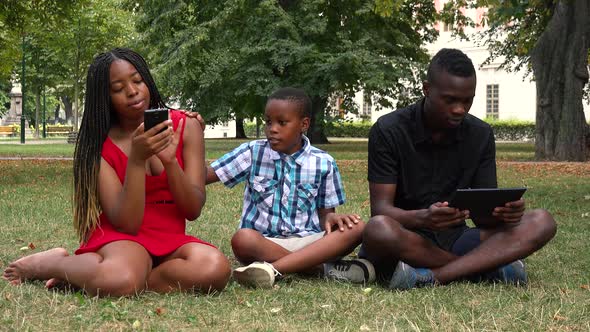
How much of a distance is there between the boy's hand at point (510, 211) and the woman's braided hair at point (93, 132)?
203cm

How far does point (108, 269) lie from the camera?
183 inches

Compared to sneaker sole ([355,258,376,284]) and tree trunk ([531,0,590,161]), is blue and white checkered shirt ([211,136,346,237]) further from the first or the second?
tree trunk ([531,0,590,161])

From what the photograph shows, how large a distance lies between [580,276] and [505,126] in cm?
5088

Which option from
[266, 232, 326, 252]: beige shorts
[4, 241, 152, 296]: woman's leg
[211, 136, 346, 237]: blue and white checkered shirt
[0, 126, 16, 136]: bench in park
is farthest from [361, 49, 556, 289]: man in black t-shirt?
[0, 126, 16, 136]: bench in park

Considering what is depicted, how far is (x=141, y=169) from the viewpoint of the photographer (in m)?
4.57

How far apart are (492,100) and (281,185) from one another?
187ft

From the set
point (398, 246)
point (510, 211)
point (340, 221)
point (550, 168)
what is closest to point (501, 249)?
point (510, 211)

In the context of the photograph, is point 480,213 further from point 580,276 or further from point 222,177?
point 222,177

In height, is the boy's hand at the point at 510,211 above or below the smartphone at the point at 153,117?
below

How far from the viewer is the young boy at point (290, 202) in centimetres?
533

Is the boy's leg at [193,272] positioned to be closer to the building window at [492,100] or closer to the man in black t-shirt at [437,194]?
the man in black t-shirt at [437,194]

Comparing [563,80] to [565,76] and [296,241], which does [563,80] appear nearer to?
[565,76]

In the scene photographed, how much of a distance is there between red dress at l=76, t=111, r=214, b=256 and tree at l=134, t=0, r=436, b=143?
74.5 feet

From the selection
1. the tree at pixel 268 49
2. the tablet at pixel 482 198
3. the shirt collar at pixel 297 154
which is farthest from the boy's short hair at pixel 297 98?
the tree at pixel 268 49
